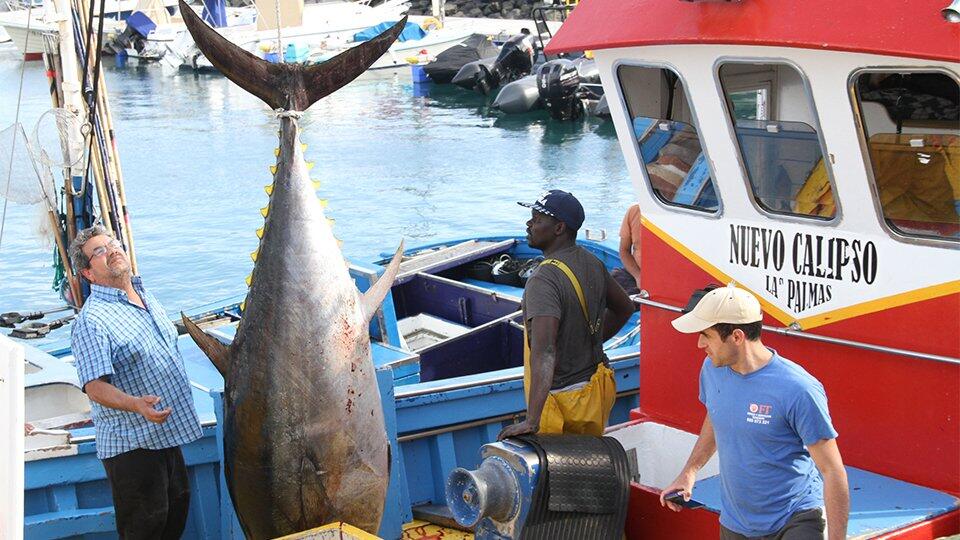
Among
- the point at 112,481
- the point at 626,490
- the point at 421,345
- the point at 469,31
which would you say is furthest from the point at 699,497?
the point at 469,31

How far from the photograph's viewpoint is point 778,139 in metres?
4.89

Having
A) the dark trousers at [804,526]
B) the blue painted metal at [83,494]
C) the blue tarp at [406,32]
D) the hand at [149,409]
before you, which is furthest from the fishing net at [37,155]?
the blue tarp at [406,32]

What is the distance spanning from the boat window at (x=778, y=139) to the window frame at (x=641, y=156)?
18cm

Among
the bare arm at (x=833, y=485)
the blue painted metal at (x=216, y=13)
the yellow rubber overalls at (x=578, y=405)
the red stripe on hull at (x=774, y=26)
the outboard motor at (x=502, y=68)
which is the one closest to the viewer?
the bare arm at (x=833, y=485)

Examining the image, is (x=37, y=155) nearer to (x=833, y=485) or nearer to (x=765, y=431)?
(x=765, y=431)

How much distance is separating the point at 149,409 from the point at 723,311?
246cm

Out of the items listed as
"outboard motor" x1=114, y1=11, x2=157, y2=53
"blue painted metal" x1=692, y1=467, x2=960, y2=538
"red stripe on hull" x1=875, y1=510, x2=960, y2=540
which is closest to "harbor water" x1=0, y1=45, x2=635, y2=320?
"blue painted metal" x1=692, y1=467, x2=960, y2=538

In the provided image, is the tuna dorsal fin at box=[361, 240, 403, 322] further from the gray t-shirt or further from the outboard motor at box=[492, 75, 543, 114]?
the outboard motor at box=[492, 75, 543, 114]

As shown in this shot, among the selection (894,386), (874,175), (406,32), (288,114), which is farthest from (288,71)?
(406,32)

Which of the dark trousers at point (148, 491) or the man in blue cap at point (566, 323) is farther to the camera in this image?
the dark trousers at point (148, 491)

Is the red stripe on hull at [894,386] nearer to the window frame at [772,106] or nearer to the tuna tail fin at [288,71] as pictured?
the window frame at [772,106]

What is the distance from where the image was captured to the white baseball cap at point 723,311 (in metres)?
3.87

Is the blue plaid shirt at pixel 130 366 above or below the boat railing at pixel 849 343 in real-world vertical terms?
below

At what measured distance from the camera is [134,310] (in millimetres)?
5148
